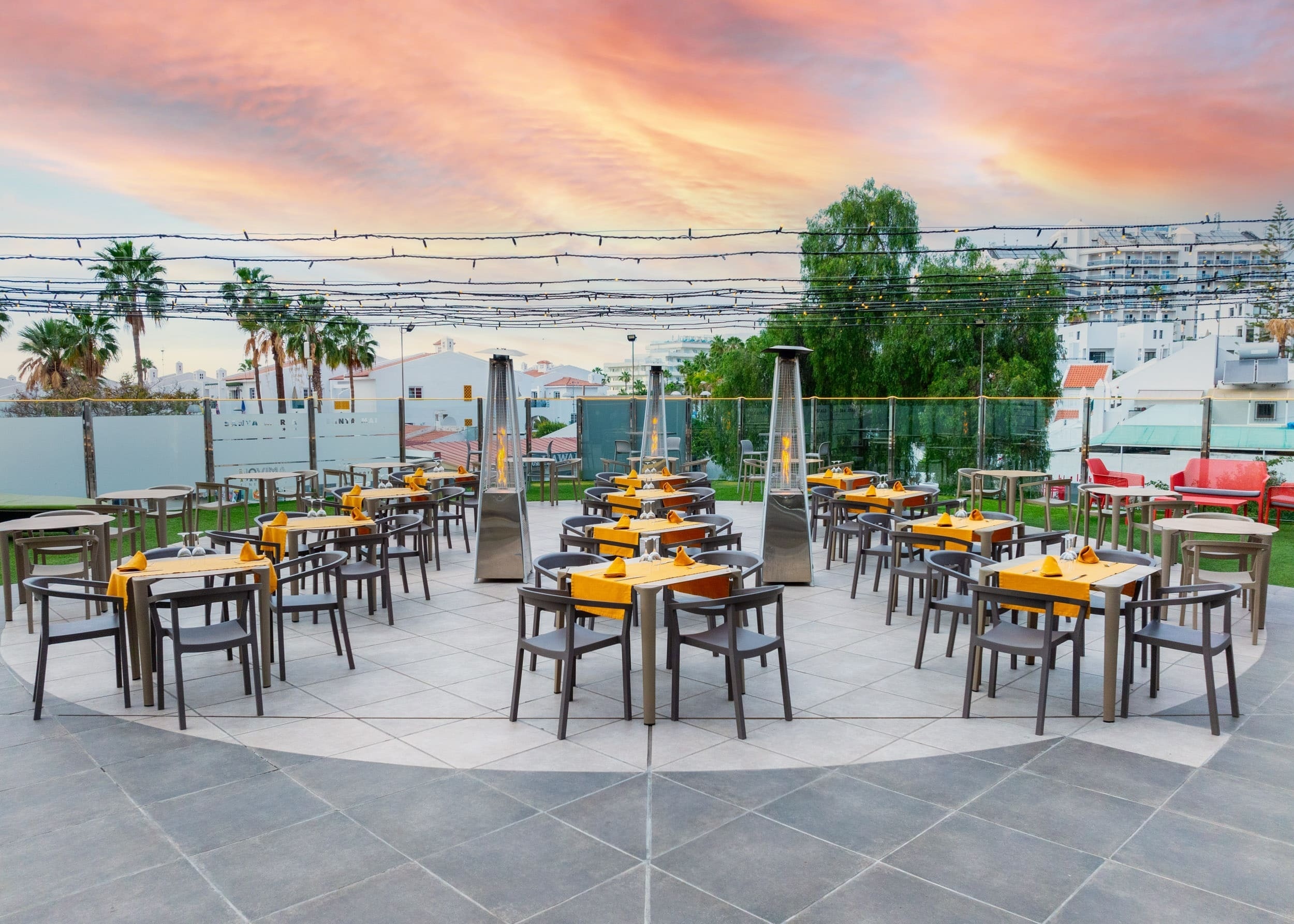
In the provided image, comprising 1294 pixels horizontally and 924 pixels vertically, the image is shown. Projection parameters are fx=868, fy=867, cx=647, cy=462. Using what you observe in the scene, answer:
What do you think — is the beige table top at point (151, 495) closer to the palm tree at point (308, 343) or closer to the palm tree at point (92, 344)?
the palm tree at point (308, 343)

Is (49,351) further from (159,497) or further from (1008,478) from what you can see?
(1008,478)

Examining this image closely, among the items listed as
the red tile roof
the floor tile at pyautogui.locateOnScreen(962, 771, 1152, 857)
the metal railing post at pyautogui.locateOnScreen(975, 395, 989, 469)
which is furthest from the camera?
the red tile roof

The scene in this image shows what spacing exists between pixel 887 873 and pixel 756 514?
1106 cm

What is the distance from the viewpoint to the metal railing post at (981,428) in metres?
15.9

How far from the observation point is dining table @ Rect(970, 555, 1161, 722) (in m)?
5.03

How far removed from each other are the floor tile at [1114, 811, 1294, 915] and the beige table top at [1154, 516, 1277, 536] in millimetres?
4020

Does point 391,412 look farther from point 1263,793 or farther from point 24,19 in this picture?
point 1263,793

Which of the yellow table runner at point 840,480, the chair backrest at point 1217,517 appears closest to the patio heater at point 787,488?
the yellow table runner at point 840,480

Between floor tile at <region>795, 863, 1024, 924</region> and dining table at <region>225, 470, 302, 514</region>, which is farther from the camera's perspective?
dining table at <region>225, 470, 302, 514</region>

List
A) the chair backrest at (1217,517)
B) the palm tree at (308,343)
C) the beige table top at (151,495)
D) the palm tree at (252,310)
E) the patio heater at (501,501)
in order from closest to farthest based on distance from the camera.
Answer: the chair backrest at (1217,517)
the patio heater at (501,501)
the beige table top at (151,495)
the palm tree at (252,310)
the palm tree at (308,343)

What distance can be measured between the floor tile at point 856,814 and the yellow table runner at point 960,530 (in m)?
3.44

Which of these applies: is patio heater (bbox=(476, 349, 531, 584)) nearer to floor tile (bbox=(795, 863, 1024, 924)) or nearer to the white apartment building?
floor tile (bbox=(795, 863, 1024, 924))

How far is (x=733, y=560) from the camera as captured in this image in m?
6.03

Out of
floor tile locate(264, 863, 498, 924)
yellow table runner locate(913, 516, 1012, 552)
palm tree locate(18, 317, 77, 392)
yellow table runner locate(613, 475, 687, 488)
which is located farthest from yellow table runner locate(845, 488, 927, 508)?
palm tree locate(18, 317, 77, 392)
